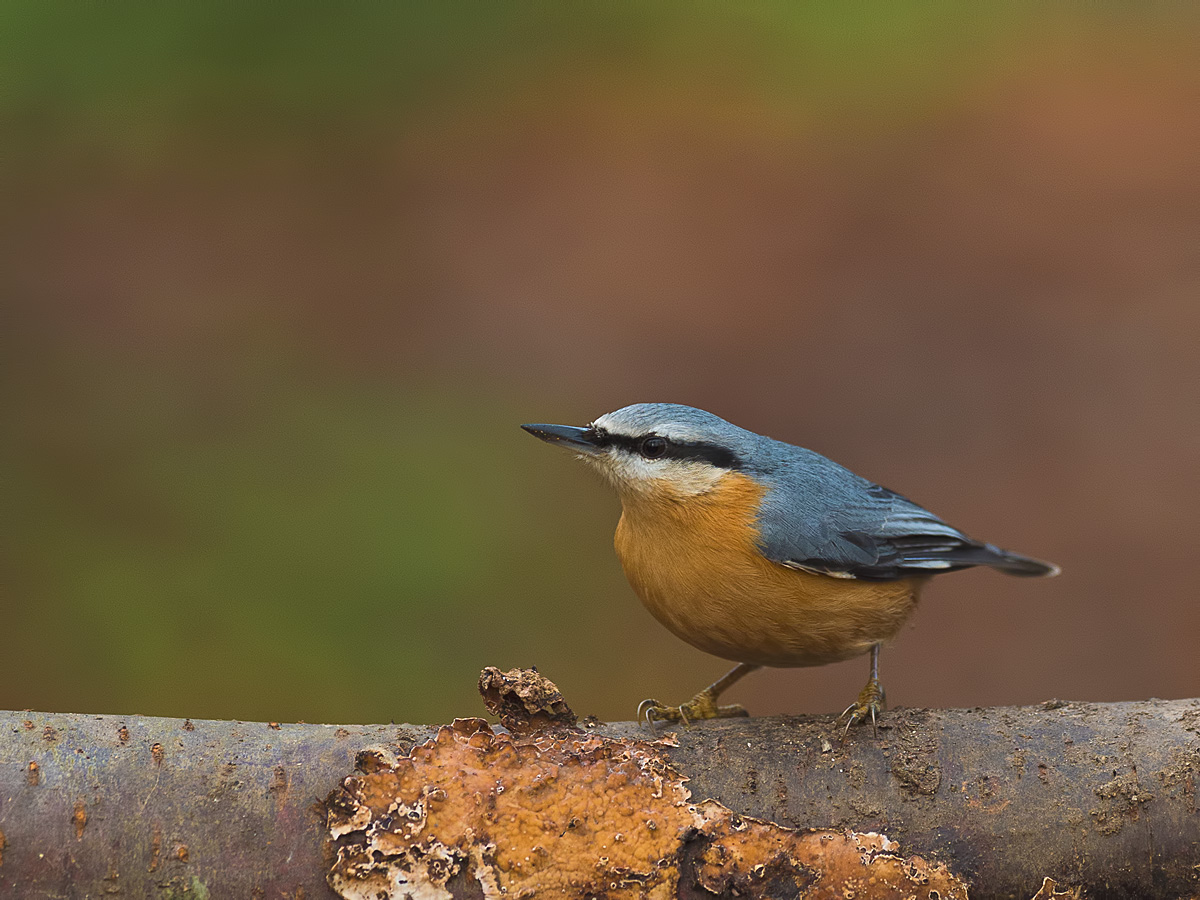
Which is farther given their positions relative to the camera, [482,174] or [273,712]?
[482,174]

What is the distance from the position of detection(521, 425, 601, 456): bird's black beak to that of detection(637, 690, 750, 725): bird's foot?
0.80 metres

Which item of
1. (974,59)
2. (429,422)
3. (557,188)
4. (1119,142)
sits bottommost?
(429,422)

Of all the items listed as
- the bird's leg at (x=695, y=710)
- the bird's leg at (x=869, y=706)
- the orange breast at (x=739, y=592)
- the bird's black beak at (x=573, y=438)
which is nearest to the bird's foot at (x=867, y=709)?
the bird's leg at (x=869, y=706)

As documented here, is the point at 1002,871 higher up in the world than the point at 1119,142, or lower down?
lower down

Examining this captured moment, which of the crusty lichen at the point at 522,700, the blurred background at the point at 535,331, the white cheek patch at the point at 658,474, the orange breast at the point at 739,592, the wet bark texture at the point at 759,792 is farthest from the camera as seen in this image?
the blurred background at the point at 535,331

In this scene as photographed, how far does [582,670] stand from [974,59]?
5396mm

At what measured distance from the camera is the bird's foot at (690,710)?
3398 millimetres

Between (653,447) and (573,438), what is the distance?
25 cm

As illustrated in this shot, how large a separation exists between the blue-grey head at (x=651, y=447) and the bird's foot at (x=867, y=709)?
2.61ft

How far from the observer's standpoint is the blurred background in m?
5.68

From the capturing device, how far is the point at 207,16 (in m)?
6.39

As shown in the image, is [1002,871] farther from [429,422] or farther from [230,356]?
[230,356]

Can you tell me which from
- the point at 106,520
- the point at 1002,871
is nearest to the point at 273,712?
the point at 106,520

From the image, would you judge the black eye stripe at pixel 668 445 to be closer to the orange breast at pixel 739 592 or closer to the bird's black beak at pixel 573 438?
the bird's black beak at pixel 573 438
